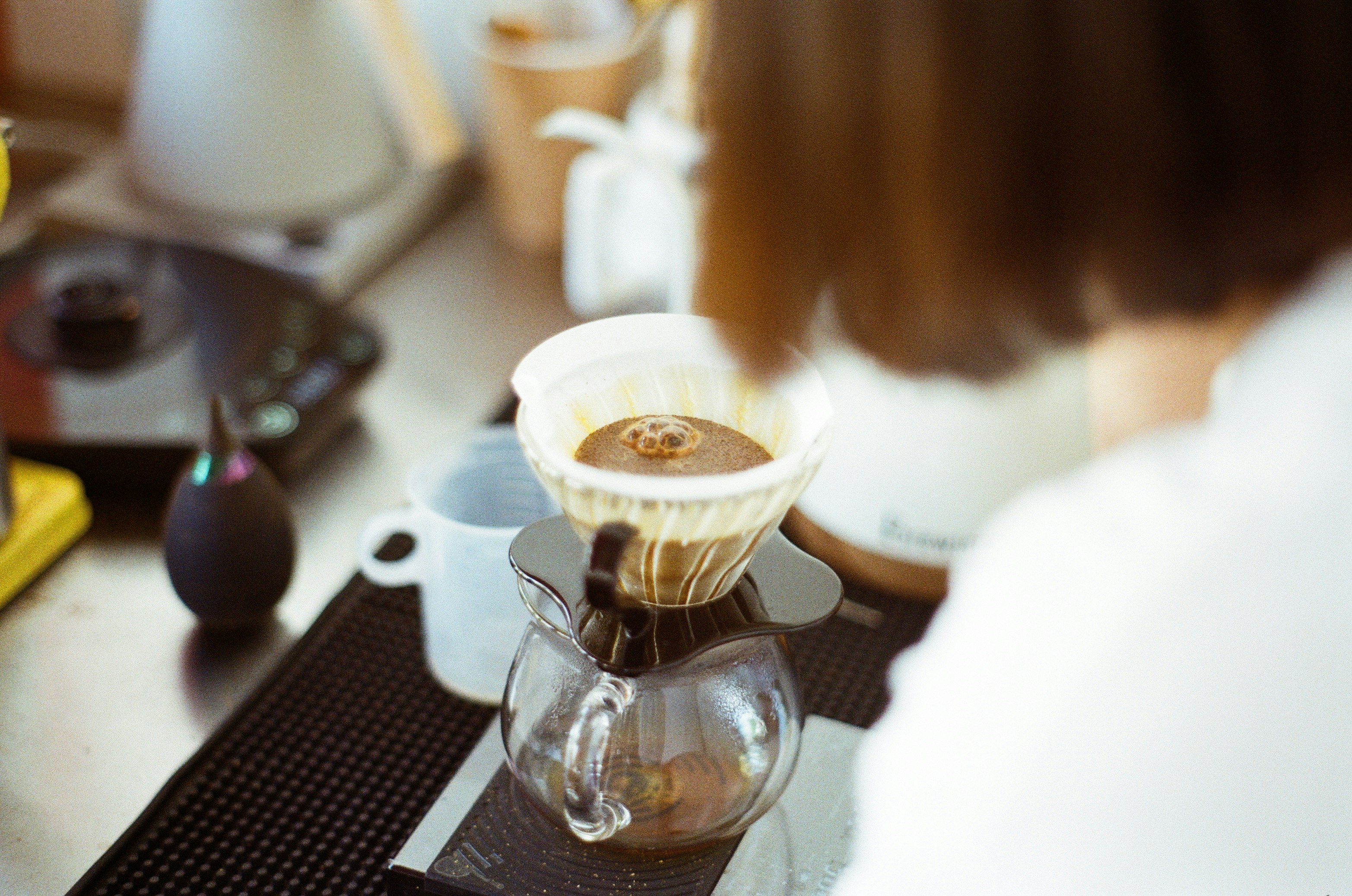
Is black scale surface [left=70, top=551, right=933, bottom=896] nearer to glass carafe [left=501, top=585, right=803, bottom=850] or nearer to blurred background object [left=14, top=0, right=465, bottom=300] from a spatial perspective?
glass carafe [left=501, top=585, right=803, bottom=850]

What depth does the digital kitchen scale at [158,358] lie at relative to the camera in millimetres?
839

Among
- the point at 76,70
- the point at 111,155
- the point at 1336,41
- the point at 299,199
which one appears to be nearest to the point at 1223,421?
the point at 1336,41

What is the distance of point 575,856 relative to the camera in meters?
0.55

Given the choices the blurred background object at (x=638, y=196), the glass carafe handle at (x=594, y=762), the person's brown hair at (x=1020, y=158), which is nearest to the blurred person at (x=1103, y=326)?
the person's brown hair at (x=1020, y=158)

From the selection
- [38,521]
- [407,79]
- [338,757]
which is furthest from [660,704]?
[407,79]

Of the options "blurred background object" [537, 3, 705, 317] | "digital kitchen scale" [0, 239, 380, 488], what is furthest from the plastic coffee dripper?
"digital kitchen scale" [0, 239, 380, 488]

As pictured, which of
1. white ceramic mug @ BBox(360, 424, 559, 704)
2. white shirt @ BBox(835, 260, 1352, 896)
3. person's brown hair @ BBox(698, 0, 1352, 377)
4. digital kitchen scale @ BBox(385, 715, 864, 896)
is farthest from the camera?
white ceramic mug @ BBox(360, 424, 559, 704)

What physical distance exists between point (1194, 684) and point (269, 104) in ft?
2.86

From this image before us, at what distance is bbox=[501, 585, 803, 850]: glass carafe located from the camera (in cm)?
53

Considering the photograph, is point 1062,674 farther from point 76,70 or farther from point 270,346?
point 76,70

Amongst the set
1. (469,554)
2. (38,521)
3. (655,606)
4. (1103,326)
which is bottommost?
(38,521)

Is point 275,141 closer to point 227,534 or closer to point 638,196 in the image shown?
point 638,196

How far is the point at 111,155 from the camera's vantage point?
121 centimetres

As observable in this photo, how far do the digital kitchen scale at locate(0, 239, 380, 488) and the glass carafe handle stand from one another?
0.41m
